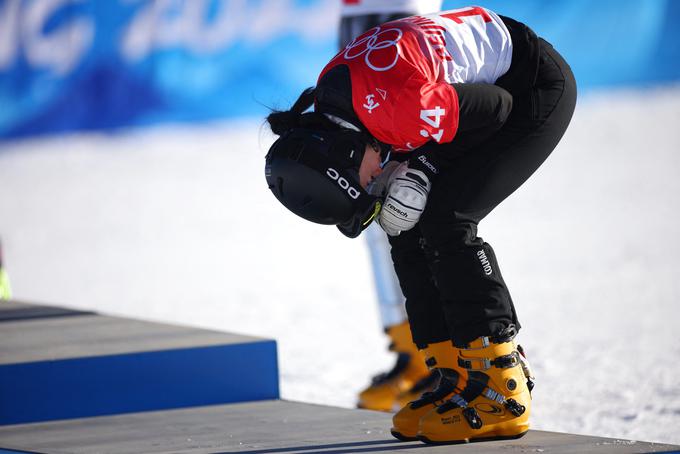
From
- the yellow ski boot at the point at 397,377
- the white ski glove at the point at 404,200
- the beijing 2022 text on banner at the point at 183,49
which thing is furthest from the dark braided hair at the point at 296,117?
the beijing 2022 text on banner at the point at 183,49

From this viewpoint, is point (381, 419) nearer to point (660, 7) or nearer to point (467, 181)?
point (467, 181)

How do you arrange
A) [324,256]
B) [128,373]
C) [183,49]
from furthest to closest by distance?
1. [183,49]
2. [324,256]
3. [128,373]

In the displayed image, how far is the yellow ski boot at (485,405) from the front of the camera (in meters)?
2.57

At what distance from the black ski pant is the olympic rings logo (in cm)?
32

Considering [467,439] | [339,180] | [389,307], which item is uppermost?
[389,307]

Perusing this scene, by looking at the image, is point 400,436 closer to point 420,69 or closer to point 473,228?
point 473,228

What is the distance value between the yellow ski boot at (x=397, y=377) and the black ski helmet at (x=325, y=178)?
4.24 ft

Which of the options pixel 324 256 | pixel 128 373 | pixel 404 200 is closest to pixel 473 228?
pixel 404 200

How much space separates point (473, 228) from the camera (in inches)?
102

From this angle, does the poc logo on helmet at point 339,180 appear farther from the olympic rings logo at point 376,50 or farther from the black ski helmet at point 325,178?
the olympic rings logo at point 376,50

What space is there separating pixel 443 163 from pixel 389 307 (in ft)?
4.38

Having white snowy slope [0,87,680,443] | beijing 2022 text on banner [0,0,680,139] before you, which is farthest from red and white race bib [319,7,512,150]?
beijing 2022 text on banner [0,0,680,139]

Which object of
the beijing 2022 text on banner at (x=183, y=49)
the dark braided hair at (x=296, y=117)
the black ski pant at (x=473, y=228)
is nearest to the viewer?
the black ski pant at (x=473, y=228)

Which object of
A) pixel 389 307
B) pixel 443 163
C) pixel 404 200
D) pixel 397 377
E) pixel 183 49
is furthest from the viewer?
pixel 183 49
